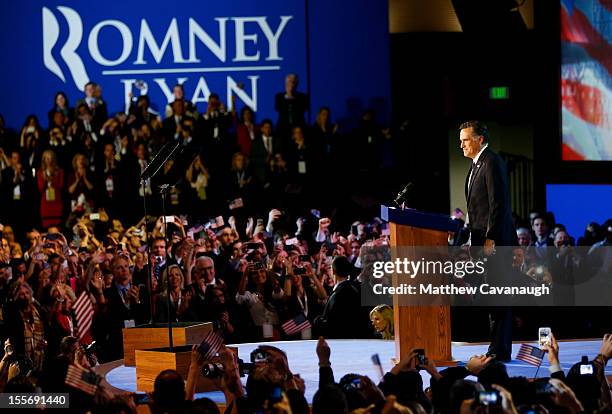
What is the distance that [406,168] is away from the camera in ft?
52.7

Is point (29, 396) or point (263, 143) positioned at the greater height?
point (263, 143)

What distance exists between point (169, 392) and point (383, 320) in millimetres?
3514

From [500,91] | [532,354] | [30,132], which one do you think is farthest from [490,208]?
[30,132]

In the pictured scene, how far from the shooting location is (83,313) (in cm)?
817

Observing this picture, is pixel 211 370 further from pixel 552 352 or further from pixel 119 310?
pixel 119 310

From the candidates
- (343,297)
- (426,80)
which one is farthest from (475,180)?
(426,80)

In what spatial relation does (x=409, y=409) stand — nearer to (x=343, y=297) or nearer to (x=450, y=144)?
(x=343, y=297)

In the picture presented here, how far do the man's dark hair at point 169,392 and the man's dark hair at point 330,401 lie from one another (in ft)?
1.72

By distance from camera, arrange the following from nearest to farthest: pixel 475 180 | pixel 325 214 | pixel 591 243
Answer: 1. pixel 475 180
2. pixel 591 243
3. pixel 325 214

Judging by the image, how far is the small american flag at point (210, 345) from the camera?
5441 mm

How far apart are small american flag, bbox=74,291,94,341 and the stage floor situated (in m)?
0.83

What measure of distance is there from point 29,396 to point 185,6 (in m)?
12.4

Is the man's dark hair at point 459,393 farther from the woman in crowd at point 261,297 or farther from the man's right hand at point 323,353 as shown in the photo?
the woman in crowd at point 261,297

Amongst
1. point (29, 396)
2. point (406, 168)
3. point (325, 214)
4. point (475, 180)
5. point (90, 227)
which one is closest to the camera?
point (29, 396)
